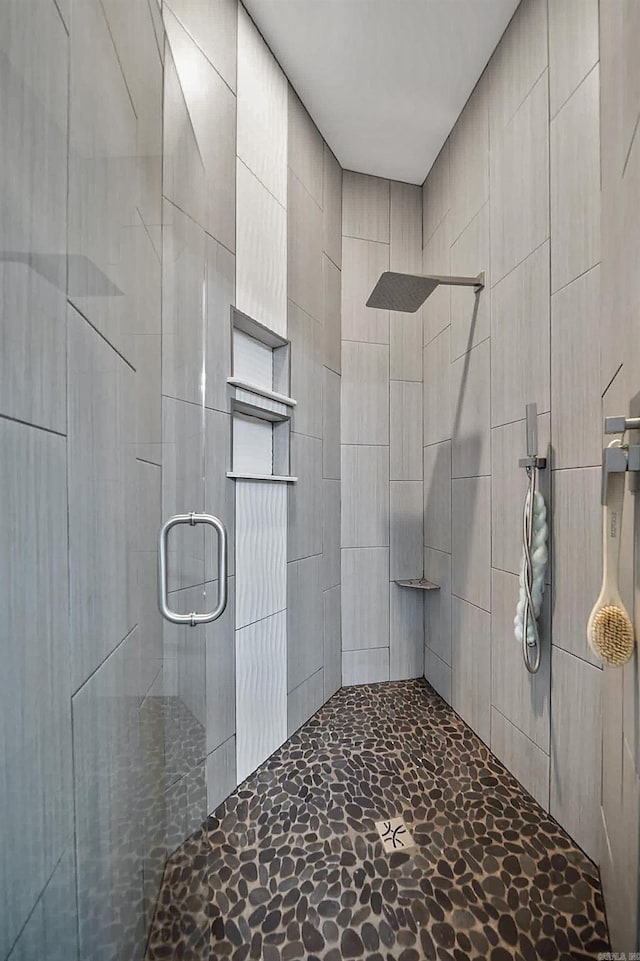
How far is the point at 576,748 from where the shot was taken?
1313mm

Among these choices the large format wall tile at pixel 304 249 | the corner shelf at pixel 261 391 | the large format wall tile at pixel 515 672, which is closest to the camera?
the large format wall tile at pixel 515 672

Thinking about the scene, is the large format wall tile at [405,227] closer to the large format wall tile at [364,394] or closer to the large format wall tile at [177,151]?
the large format wall tile at [364,394]

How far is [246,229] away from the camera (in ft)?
5.62

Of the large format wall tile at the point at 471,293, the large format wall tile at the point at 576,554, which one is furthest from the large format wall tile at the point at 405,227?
the large format wall tile at the point at 576,554

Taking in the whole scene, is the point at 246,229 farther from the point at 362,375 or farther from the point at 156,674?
the point at 156,674

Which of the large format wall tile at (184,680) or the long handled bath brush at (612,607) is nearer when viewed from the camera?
the long handled bath brush at (612,607)

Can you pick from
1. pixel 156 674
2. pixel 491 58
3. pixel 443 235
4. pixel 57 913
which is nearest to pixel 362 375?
pixel 443 235

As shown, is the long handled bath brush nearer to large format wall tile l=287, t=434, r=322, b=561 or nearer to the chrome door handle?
the chrome door handle

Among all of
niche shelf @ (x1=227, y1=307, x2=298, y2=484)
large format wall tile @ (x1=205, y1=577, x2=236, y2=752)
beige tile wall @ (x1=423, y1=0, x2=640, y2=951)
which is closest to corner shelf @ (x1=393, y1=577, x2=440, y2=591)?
beige tile wall @ (x1=423, y1=0, x2=640, y2=951)

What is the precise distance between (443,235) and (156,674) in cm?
235

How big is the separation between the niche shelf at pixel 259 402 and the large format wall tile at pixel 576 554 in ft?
3.40

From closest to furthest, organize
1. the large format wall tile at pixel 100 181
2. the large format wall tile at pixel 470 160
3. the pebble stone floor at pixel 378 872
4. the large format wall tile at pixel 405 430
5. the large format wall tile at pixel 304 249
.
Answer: the large format wall tile at pixel 100 181 → the pebble stone floor at pixel 378 872 → the large format wall tile at pixel 470 160 → the large format wall tile at pixel 304 249 → the large format wall tile at pixel 405 430

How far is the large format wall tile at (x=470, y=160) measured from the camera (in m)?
1.90

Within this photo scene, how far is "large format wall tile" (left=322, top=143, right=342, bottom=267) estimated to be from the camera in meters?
2.32
